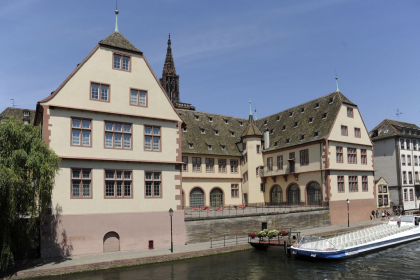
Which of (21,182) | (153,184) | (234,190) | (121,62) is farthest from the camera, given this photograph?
(234,190)

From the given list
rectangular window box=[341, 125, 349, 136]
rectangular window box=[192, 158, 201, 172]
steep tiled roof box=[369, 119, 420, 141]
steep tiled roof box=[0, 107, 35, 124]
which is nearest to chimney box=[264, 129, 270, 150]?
rectangular window box=[341, 125, 349, 136]

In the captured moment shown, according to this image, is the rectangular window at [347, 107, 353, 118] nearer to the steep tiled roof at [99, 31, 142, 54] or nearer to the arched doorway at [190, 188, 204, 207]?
the arched doorway at [190, 188, 204, 207]

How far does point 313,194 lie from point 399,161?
68.7 ft

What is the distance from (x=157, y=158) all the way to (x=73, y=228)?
8.02m

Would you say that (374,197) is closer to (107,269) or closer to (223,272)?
(223,272)

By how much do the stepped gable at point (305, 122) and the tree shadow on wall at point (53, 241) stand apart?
29.3 m

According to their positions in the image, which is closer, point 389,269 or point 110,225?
point 389,269

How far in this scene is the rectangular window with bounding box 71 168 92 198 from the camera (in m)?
25.6

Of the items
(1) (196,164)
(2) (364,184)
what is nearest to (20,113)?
(1) (196,164)

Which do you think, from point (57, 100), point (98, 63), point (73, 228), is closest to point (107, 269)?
point (73, 228)

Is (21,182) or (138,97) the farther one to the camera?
(138,97)

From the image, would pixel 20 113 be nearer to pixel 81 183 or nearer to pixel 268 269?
pixel 81 183

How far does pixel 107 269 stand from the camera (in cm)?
2256

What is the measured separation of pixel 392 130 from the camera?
5797cm
